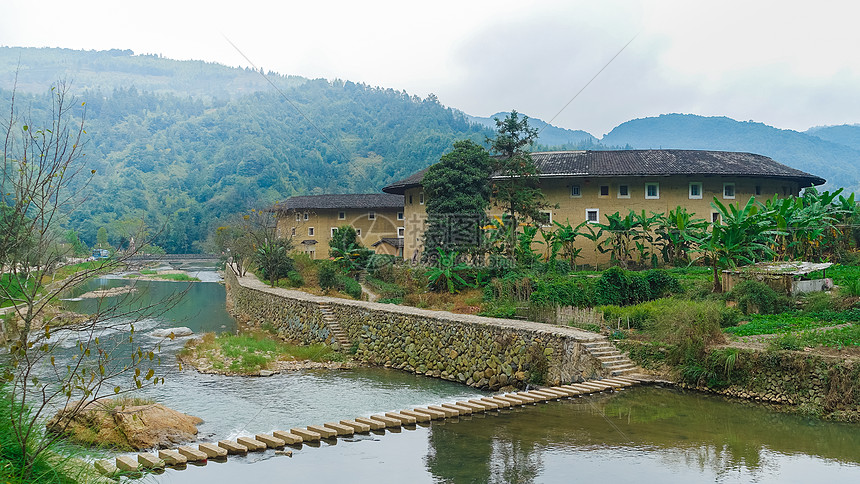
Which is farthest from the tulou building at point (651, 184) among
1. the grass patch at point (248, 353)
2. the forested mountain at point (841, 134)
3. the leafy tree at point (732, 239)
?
the forested mountain at point (841, 134)

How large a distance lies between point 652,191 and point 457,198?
953cm

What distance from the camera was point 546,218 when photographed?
28641mm

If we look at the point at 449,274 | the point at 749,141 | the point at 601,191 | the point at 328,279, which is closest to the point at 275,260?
the point at 328,279

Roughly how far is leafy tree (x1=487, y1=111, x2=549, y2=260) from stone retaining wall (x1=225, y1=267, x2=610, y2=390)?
686cm

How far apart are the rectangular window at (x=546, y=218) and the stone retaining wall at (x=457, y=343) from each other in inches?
380

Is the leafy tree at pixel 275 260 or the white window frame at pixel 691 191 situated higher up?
the white window frame at pixel 691 191

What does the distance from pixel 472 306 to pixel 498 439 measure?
38.9 ft

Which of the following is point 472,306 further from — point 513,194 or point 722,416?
point 722,416

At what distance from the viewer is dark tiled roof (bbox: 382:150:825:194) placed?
2935cm

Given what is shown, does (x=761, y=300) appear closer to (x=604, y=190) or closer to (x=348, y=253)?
(x=604, y=190)

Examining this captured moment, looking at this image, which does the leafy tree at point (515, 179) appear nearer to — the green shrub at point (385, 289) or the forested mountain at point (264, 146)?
the green shrub at point (385, 289)

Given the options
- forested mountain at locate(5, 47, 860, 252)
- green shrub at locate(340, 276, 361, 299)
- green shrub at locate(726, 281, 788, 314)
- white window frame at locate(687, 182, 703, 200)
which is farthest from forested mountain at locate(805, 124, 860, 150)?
green shrub at locate(726, 281, 788, 314)

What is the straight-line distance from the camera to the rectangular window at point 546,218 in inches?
1098

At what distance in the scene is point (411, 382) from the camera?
1672cm
